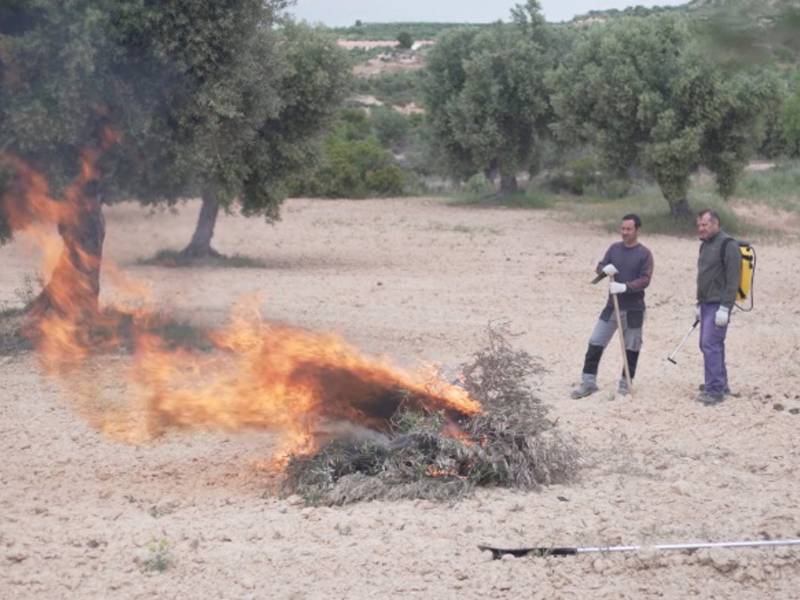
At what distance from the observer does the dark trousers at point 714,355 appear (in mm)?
10703

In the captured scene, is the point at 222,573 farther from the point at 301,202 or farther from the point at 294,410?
the point at 301,202

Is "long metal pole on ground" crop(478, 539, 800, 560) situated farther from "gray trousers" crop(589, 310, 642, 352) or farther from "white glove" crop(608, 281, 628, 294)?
"gray trousers" crop(589, 310, 642, 352)

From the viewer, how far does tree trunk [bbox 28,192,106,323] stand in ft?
42.6

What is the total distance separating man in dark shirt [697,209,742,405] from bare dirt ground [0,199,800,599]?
0.23 m

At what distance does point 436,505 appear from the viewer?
23.7 feet

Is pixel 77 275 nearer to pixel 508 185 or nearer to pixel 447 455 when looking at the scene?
pixel 447 455

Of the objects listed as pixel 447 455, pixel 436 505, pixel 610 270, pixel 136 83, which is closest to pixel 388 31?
pixel 136 83

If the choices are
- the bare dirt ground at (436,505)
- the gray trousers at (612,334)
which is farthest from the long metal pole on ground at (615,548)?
the gray trousers at (612,334)

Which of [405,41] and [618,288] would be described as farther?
[405,41]

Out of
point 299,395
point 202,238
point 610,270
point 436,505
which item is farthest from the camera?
point 202,238

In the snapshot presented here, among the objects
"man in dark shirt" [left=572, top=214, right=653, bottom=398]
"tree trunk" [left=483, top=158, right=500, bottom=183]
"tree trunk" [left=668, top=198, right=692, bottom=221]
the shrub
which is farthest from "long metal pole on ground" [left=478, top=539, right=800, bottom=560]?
the shrub

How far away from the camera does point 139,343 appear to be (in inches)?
500

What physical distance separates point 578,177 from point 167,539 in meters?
34.2

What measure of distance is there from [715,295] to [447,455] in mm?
4264
